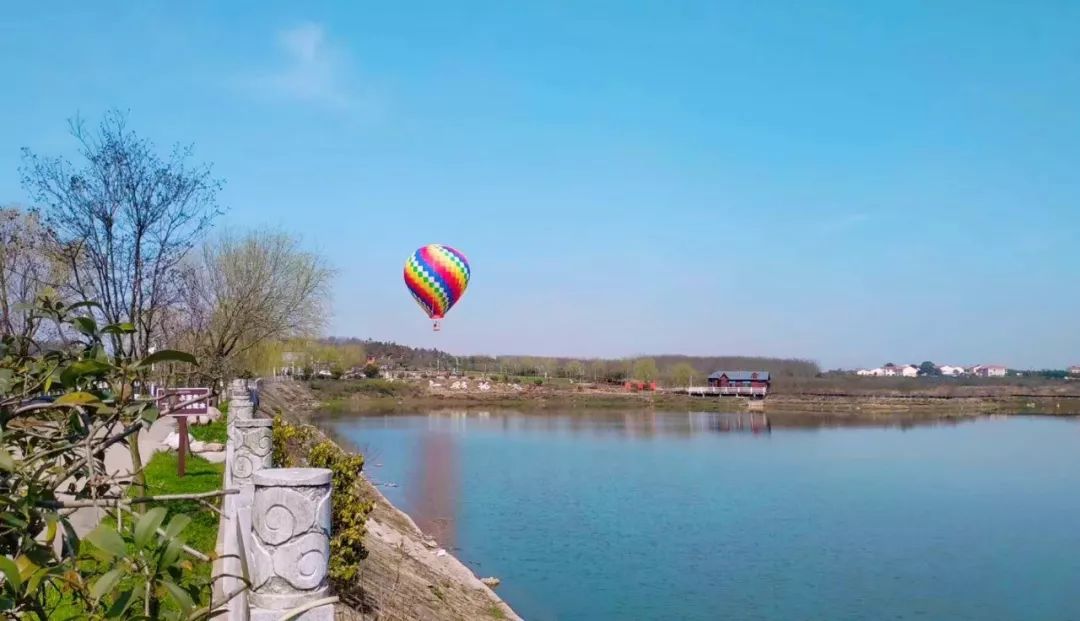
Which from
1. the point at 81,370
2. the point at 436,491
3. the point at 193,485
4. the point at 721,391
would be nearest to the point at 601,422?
the point at 436,491

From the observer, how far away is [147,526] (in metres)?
1.39

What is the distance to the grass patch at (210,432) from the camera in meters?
17.8

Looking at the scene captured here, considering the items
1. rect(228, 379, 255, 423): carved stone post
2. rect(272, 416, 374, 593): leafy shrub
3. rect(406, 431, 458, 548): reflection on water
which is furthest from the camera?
rect(406, 431, 458, 548): reflection on water

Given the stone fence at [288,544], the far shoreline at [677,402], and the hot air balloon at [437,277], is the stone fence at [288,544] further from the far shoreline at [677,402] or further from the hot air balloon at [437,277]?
the far shoreline at [677,402]

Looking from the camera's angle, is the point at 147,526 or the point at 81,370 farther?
the point at 81,370

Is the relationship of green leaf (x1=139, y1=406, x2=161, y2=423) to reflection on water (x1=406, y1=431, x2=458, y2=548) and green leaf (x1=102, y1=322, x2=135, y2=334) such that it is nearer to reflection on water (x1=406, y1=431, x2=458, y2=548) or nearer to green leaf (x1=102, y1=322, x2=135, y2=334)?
green leaf (x1=102, y1=322, x2=135, y2=334)

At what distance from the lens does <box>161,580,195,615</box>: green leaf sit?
4.56 ft

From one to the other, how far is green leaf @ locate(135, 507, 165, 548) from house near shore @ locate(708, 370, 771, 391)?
91.3 m

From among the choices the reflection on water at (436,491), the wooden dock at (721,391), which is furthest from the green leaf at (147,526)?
the wooden dock at (721,391)

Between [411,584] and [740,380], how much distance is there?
3375 inches

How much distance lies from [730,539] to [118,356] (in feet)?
64.0

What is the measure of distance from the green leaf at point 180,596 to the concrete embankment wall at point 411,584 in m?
6.45

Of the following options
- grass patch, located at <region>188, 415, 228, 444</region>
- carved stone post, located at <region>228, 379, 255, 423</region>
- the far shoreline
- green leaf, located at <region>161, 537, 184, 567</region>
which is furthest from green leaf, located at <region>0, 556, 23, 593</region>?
the far shoreline

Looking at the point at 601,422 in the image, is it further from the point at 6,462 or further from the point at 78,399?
the point at 6,462
